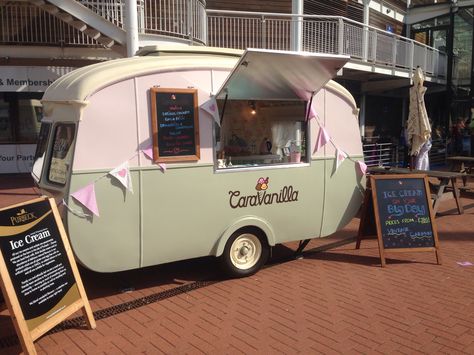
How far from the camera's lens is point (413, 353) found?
12.2ft

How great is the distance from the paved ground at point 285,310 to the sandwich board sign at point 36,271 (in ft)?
0.95

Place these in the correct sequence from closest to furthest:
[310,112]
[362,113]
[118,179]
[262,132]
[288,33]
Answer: [118,179]
[310,112]
[262,132]
[288,33]
[362,113]

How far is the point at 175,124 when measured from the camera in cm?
479

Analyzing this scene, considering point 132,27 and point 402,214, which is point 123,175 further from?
point 132,27

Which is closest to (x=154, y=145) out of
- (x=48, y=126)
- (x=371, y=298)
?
(x=48, y=126)

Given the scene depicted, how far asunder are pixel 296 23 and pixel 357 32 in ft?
7.43

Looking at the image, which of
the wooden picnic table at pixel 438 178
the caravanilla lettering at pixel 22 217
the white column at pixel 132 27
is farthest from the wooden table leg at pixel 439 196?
the white column at pixel 132 27

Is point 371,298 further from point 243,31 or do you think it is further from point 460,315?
point 243,31

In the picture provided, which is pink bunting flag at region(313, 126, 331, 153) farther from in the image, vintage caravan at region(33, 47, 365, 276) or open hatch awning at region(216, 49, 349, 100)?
open hatch awning at region(216, 49, 349, 100)

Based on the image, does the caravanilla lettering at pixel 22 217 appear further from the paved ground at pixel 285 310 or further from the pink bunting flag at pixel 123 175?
the paved ground at pixel 285 310

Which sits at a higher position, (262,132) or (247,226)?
(262,132)

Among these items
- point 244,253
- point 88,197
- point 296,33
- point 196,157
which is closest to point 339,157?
point 244,253

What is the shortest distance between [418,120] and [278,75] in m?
5.27

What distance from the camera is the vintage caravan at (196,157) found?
4398 millimetres
